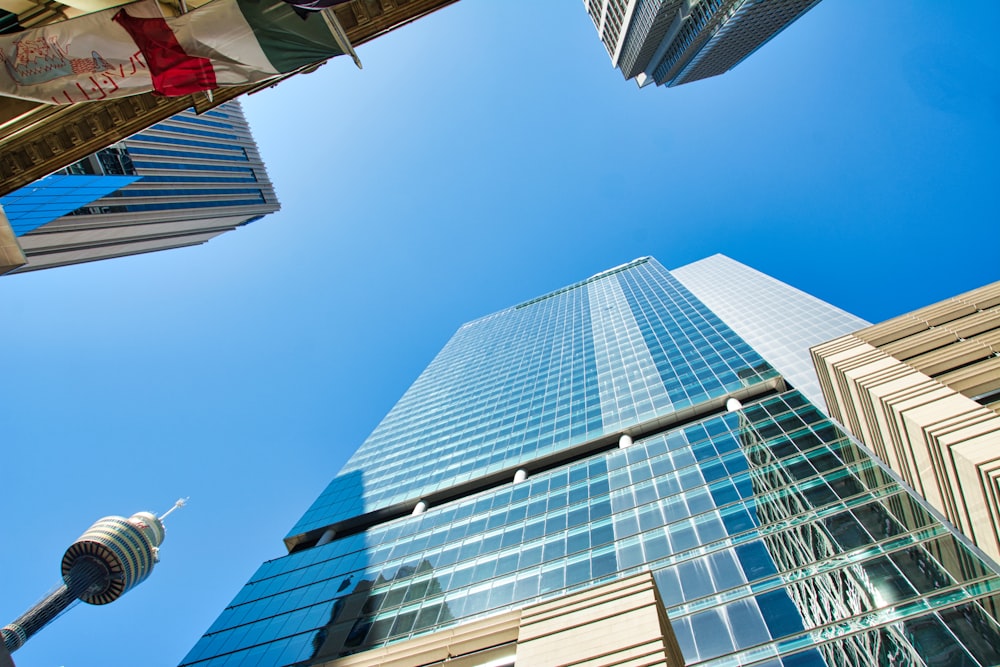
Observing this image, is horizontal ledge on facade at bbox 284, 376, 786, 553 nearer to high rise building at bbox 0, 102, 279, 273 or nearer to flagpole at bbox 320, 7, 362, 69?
high rise building at bbox 0, 102, 279, 273

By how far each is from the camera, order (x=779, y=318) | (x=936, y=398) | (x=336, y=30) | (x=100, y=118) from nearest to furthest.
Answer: (x=336, y=30) → (x=100, y=118) → (x=936, y=398) → (x=779, y=318)

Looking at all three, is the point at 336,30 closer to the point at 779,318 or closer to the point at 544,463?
the point at 544,463

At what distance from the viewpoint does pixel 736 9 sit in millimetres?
100438

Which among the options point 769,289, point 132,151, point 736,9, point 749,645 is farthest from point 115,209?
point 736,9

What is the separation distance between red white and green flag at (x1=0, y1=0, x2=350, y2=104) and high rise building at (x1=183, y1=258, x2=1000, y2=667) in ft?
43.2

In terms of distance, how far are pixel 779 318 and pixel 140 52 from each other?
1960 inches

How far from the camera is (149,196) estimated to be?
6078 centimetres

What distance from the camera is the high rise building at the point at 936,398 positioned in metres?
13.3

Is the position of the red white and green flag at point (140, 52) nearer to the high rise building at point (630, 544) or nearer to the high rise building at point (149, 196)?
the high rise building at point (630, 544)

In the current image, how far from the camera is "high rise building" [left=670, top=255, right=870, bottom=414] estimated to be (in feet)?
116

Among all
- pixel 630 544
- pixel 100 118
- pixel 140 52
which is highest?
pixel 100 118

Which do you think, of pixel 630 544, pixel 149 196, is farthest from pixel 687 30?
pixel 630 544

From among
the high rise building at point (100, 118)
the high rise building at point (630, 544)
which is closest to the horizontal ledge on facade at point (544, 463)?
the high rise building at point (630, 544)

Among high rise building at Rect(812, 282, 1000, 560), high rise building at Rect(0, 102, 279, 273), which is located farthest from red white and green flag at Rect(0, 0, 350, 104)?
high rise building at Rect(0, 102, 279, 273)
